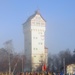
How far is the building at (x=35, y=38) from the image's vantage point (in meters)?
98.1

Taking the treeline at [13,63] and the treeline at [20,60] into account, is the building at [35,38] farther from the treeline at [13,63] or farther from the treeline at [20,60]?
the treeline at [13,63]

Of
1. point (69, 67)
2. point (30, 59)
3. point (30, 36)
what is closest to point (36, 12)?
point (30, 36)

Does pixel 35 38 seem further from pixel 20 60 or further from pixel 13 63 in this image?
pixel 13 63

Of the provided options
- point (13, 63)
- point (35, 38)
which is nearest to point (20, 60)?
point (13, 63)

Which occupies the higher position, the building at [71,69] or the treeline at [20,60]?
the treeline at [20,60]

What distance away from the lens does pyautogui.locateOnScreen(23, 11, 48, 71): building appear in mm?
98062

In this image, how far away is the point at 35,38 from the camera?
104 m

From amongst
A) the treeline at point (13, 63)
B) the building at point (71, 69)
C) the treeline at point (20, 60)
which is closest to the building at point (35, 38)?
the treeline at point (20, 60)

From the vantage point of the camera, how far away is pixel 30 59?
9294 centimetres

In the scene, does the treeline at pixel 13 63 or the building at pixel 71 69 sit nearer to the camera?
the building at pixel 71 69

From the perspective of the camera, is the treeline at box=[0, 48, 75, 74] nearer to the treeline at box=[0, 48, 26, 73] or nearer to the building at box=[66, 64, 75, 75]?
the treeline at box=[0, 48, 26, 73]

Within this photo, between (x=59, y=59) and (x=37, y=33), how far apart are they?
20.6 m

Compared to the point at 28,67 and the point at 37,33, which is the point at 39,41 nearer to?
the point at 37,33

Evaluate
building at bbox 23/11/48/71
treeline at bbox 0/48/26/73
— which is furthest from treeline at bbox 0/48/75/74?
building at bbox 23/11/48/71
